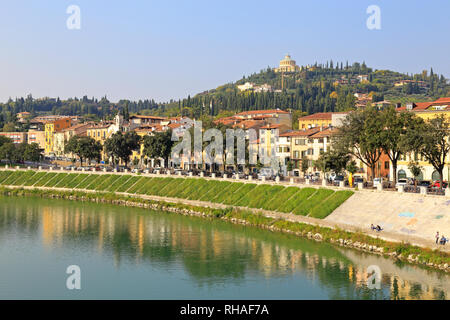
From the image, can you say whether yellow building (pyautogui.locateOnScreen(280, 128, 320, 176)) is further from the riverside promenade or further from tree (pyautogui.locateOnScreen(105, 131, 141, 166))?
the riverside promenade

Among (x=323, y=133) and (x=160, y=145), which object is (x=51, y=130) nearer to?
(x=160, y=145)

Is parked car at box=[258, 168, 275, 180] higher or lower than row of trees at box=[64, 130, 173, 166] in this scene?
lower

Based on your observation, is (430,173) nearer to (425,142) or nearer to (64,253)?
(425,142)

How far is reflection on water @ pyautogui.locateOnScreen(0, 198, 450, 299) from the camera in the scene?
38.3 meters

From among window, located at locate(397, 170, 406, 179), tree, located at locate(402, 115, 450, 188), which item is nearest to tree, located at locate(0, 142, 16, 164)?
window, located at locate(397, 170, 406, 179)

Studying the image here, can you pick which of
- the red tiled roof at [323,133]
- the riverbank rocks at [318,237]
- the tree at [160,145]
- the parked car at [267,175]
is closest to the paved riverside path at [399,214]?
the riverbank rocks at [318,237]

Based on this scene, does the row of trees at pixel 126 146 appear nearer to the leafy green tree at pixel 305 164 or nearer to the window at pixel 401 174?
the leafy green tree at pixel 305 164

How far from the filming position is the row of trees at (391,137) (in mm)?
60688

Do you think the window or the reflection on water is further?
the window

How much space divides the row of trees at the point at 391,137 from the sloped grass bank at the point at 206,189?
8048 mm

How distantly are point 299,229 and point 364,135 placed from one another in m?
18.1

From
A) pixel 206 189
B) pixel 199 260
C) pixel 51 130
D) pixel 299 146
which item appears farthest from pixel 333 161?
pixel 51 130

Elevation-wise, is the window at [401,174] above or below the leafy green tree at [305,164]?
below

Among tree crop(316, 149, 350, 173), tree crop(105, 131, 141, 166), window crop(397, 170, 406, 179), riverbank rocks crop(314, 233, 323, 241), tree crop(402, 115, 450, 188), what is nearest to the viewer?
riverbank rocks crop(314, 233, 323, 241)
